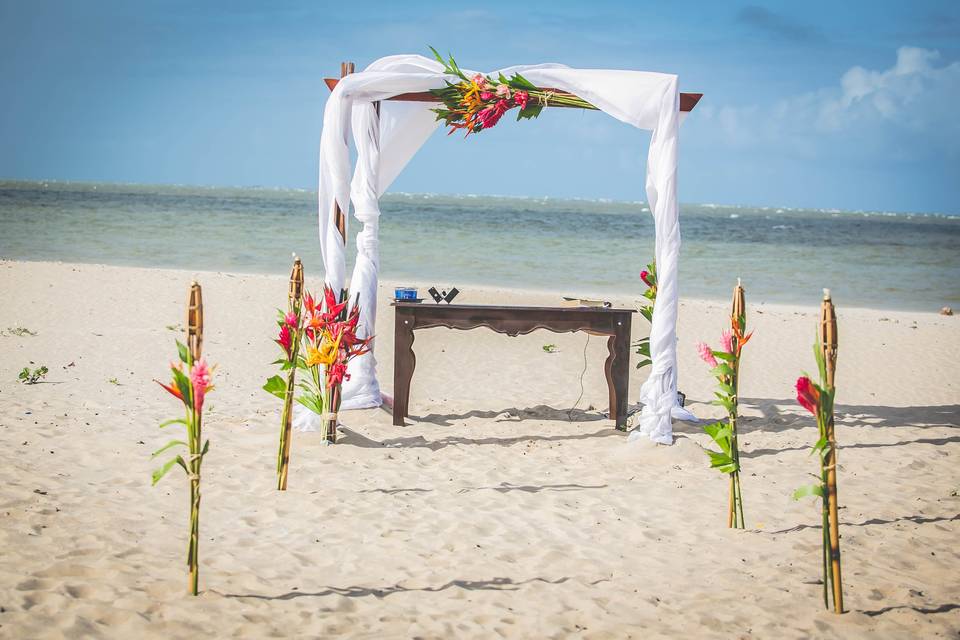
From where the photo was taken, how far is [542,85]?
667 cm

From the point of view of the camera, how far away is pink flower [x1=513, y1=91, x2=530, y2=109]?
6629 mm

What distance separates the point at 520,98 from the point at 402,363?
2.25m

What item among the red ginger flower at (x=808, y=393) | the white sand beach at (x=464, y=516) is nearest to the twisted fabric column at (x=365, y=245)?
the white sand beach at (x=464, y=516)

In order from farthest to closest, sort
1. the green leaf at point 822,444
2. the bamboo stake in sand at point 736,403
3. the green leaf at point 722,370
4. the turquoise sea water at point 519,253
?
the turquoise sea water at point 519,253, the bamboo stake in sand at point 736,403, the green leaf at point 722,370, the green leaf at point 822,444

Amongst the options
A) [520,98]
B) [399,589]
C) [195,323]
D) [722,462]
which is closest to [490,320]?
[520,98]

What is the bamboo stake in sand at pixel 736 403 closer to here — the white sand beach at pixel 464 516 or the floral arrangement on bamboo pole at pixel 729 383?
the floral arrangement on bamboo pole at pixel 729 383

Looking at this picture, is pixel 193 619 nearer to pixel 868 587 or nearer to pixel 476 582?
pixel 476 582

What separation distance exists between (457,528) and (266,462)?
1714 mm

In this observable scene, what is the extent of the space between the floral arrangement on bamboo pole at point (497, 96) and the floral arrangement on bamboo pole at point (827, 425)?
3.41 m

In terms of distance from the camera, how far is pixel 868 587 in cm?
409

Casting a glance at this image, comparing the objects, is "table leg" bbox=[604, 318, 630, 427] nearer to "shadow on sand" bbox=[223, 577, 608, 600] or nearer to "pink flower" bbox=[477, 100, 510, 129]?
"pink flower" bbox=[477, 100, 510, 129]

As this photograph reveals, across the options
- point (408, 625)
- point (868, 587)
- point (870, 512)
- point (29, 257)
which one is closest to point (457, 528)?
point (408, 625)

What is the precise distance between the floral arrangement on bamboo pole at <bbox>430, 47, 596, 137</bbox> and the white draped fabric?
0.09 meters

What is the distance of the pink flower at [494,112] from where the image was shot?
6.66 m
